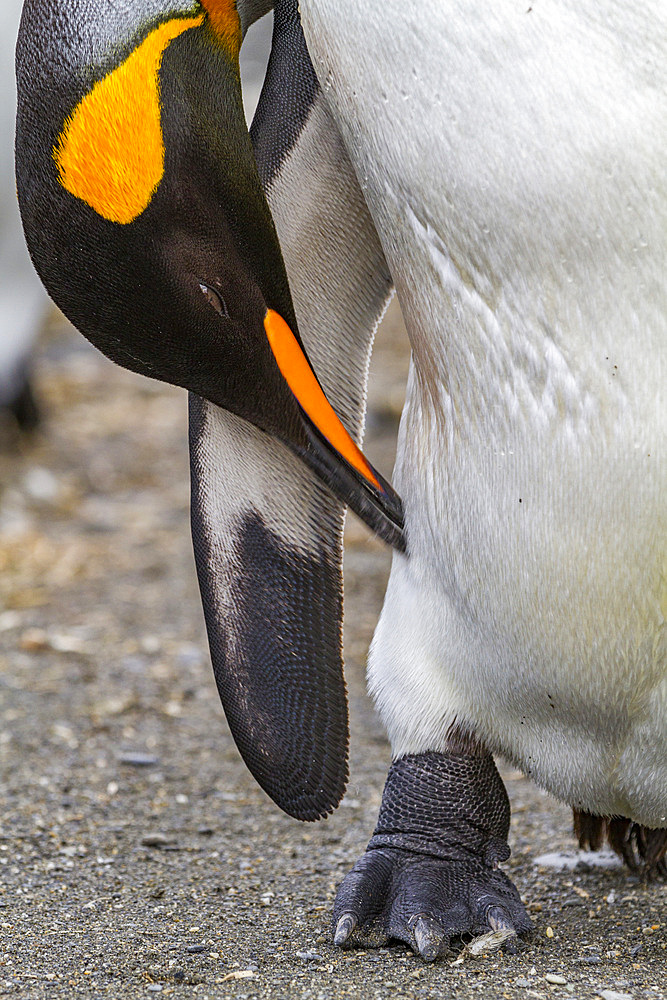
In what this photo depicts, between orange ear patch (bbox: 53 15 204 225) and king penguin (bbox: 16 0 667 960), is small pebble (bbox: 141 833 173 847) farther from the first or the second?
orange ear patch (bbox: 53 15 204 225)

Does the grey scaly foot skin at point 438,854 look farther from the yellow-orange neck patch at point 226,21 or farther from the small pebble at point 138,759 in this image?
the yellow-orange neck patch at point 226,21

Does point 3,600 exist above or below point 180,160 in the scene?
below

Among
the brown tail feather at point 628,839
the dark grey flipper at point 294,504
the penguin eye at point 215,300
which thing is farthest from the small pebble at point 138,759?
the penguin eye at point 215,300

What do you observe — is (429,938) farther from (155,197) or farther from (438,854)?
(155,197)

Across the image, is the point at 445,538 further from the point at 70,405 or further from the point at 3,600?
the point at 70,405

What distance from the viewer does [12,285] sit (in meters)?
6.21

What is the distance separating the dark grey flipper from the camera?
1.95 meters

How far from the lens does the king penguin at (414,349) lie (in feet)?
5.08

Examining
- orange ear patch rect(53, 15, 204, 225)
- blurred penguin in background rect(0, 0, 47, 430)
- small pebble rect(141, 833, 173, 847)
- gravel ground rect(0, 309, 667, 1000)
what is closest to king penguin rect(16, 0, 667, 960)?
orange ear patch rect(53, 15, 204, 225)

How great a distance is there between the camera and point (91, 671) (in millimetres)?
3449

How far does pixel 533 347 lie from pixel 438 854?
0.79 meters

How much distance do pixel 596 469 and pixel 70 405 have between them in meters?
5.09

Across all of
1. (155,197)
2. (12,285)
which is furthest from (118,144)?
(12,285)

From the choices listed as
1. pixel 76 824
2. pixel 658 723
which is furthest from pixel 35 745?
pixel 658 723
